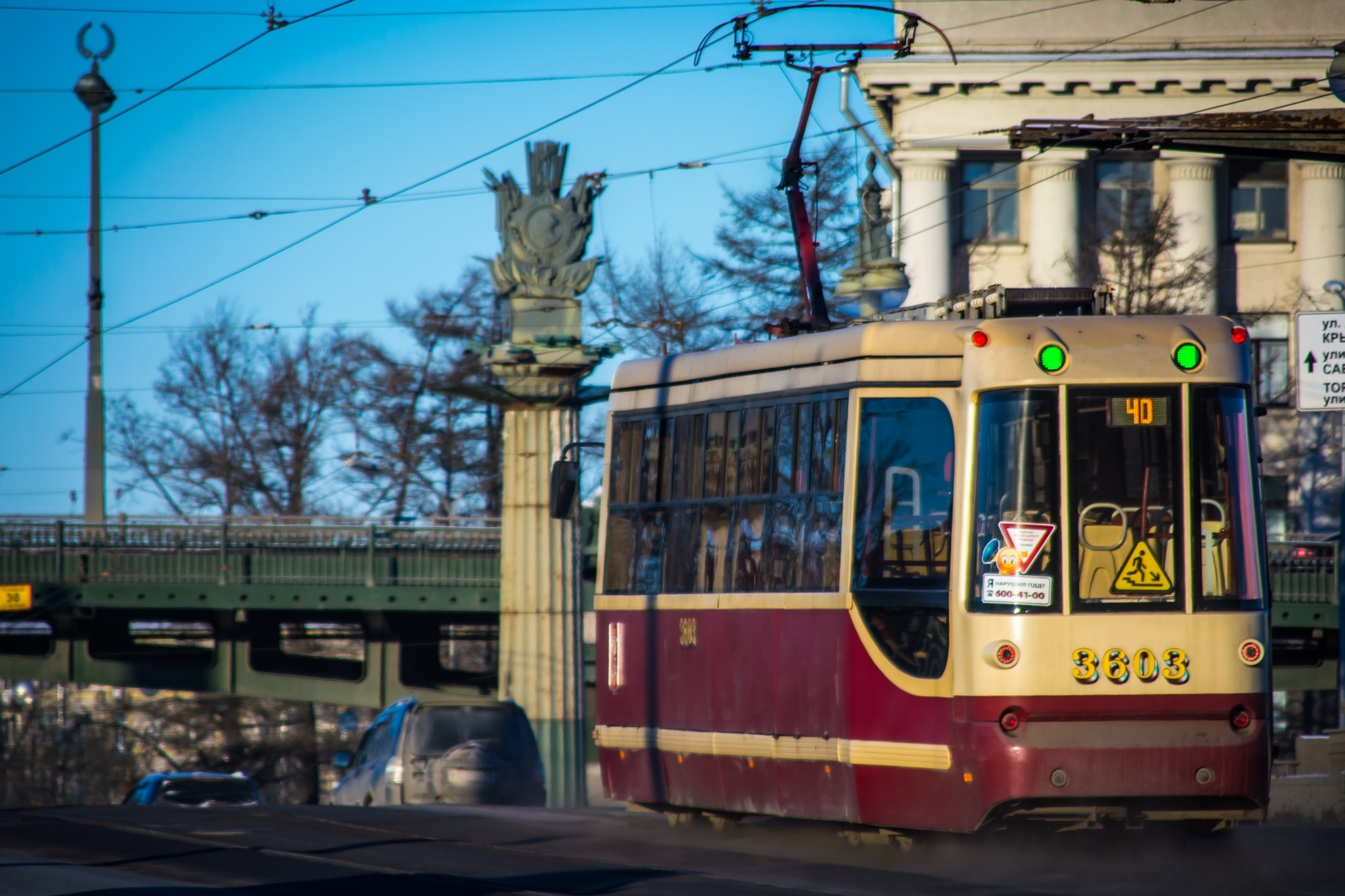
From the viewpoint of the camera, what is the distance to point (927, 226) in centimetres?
4112

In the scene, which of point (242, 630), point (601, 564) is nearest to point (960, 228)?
point (242, 630)

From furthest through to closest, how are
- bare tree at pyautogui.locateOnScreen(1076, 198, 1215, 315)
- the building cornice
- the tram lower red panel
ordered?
1. the building cornice
2. bare tree at pyautogui.locateOnScreen(1076, 198, 1215, 315)
3. the tram lower red panel

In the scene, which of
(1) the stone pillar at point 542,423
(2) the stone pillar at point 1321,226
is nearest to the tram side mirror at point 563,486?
(1) the stone pillar at point 542,423

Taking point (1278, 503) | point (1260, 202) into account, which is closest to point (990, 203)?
point (1260, 202)

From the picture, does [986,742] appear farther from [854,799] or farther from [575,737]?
[575,737]

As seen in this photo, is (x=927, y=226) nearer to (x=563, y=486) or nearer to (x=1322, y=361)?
(x=563, y=486)

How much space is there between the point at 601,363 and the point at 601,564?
1227 centimetres

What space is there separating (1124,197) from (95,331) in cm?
2157

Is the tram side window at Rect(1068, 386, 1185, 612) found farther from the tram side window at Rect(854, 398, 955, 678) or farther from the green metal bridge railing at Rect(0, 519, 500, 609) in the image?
the green metal bridge railing at Rect(0, 519, 500, 609)

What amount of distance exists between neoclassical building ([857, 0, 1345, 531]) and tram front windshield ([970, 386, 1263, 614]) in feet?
96.5

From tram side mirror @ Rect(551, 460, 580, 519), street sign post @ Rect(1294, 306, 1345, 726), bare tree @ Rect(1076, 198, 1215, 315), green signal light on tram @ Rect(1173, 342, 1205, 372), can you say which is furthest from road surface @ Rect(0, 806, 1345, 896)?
bare tree @ Rect(1076, 198, 1215, 315)

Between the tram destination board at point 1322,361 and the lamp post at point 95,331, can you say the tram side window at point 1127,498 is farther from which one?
the lamp post at point 95,331

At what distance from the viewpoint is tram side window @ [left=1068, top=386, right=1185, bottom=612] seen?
10.6 metres

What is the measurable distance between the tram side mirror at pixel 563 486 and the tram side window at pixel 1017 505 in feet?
14.4
